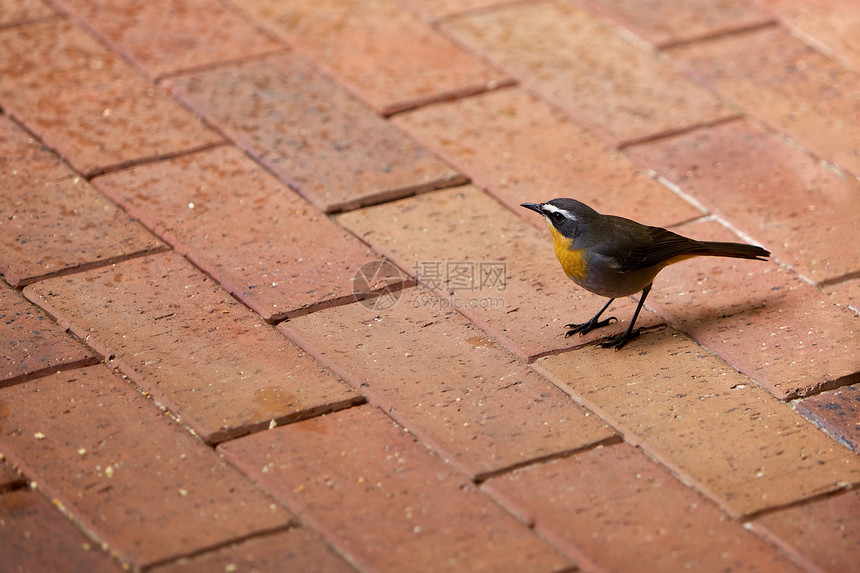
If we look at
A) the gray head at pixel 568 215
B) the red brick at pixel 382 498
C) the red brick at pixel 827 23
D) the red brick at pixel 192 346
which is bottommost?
the red brick at pixel 192 346

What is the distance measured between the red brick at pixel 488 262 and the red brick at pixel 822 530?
1.05 metres

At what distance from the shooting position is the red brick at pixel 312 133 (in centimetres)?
468

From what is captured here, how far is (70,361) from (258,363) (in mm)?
649

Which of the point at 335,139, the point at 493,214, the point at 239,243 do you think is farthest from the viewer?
the point at 335,139

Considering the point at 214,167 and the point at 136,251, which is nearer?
the point at 136,251

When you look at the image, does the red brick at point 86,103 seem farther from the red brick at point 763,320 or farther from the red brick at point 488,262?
the red brick at point 763,320

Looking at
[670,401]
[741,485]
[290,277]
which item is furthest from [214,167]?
[741,485]

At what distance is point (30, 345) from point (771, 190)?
3302mm

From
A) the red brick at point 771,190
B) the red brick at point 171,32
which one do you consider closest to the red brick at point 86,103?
the red brick at point 171,32

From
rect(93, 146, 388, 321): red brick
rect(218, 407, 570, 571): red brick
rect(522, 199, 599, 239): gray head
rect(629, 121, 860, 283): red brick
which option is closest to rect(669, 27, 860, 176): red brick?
rect(629, 121, 860, 283): red brick

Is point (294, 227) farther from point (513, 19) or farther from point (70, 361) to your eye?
point (513, 19)

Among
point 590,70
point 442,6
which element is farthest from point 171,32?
point 590,70

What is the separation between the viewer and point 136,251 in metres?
4.19

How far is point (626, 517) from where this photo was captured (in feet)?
10.1
